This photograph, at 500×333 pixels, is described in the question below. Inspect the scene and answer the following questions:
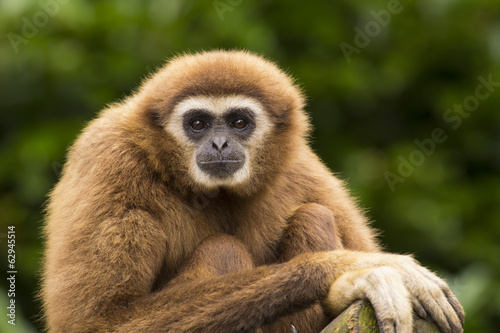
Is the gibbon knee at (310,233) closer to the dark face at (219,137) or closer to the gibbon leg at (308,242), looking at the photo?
the gibbon leg at (308,242)

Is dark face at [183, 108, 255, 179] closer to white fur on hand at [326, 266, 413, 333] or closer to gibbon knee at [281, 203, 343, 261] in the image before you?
gibbon knee at [281, 203, 343, 261]

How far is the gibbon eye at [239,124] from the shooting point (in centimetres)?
549

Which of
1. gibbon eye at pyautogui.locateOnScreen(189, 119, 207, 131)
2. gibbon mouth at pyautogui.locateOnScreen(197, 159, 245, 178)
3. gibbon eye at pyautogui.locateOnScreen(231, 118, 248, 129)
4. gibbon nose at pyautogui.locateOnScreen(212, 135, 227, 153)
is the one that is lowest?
gibbon mouth at pyautogui.locateOnScreen(197, 159, 245, 178)

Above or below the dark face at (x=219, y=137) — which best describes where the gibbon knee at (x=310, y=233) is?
below

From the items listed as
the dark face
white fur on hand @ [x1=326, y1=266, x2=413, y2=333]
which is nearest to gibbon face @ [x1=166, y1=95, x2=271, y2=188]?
the dark face

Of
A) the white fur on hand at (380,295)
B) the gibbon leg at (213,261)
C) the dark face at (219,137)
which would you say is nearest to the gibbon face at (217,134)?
the dark face at (219,137)

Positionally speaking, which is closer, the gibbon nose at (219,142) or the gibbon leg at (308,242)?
the gibbon leg at (308,242)

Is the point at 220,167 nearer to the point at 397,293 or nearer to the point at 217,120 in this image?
the point at 217,120

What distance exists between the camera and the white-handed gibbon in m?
4.69

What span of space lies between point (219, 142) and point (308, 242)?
38.2 inches

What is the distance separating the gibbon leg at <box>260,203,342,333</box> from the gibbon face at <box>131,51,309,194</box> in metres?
0.42

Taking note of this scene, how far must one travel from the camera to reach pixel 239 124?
18.1 ft

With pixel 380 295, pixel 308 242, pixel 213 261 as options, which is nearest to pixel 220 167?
pixel 213 261

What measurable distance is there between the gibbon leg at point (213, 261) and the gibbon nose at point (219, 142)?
697mm
